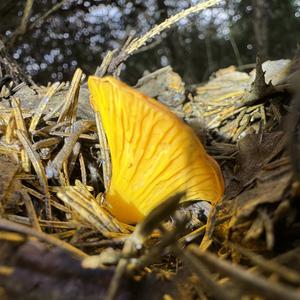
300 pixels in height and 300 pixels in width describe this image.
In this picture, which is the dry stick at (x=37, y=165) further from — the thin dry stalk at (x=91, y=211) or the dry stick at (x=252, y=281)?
the dry stick at (x=252, y=281)

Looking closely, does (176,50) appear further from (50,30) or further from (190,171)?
(190,171)

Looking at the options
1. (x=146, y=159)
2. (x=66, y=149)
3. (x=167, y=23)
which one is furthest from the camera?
(x=167, y=23)

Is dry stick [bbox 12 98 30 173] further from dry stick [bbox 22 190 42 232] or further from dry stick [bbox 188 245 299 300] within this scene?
dry stick [bbox 188 245 299 300]

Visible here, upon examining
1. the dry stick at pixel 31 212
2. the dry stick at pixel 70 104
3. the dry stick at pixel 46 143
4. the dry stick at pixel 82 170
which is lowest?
the dry stick at pixel 82 170

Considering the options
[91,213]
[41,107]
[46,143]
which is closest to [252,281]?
[91,213]

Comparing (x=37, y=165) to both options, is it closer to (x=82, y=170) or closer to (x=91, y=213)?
(x=82, y=170)

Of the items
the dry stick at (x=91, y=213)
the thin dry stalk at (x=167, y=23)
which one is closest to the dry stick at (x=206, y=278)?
the dry stick at (x=91, y=213)
